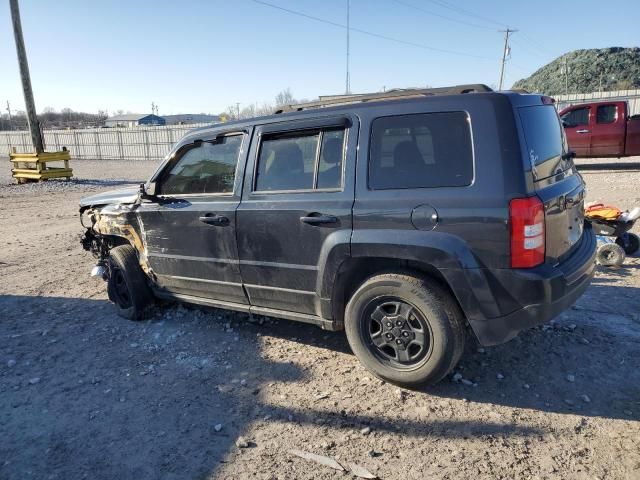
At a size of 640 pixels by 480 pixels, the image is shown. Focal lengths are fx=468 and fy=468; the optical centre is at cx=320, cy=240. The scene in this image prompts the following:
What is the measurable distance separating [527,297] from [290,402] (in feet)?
5.63

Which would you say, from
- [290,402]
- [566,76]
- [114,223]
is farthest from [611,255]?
[566,76]

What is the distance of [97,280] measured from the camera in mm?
6109

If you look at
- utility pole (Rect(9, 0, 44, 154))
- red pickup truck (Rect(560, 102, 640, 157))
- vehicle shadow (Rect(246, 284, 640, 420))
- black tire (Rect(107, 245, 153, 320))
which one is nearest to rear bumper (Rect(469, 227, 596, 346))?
vehicle shadow (Rect(246, 284, 640, 420))

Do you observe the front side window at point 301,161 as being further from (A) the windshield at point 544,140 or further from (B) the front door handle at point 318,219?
(A) the windshield at point 544,140

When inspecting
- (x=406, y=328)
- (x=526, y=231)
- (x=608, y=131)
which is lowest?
(x=406, y=328)

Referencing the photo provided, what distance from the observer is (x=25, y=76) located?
60.2 ft

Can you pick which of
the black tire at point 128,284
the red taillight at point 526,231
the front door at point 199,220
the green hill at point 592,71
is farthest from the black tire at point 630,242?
the green hill at point 592,71

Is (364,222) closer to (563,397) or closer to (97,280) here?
(563,397)

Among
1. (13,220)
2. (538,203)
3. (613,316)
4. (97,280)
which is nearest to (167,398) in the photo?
(538,203)

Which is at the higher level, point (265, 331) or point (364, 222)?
point (364, 222)

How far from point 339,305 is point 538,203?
1.54m

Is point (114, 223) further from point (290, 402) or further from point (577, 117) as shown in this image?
point (577, 117)

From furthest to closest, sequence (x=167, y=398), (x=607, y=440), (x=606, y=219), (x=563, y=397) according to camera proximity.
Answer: (x=606, y=219) → (x=167, y=398) → (x=563, y=397) → (x=607, y=440)

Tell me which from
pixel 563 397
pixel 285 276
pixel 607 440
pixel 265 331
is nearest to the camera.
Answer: pixel 607 440
